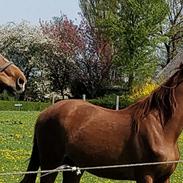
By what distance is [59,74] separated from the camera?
166ft

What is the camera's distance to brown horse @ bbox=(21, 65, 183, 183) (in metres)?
6.71

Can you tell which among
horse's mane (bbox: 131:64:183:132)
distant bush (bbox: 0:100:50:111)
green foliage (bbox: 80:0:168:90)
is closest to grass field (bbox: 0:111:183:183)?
horse's mane (bbox: 131:64:183:132)

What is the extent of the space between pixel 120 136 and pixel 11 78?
4.98ft

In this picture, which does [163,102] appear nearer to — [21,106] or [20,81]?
[20,81]

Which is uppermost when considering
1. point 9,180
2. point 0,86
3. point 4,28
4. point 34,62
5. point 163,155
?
point 4,28

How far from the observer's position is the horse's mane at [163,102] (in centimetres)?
687

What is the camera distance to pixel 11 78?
6.48m

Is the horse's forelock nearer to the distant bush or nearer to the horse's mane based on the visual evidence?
the horse's mane

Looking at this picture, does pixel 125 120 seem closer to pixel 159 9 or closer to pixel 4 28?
pixel 159 9

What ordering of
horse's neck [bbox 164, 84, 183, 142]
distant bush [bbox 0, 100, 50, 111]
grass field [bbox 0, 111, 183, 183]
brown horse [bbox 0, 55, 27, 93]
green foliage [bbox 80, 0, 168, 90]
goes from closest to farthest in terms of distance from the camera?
1. brown horse [bbox 0, 55, 27, 93]
2. horse's neck [bbox 164, 84, 183, 142]
3. grass field [bbox 0, 111, 183, 183]
4. distant bush [bbox 0, 100, 50, 111]
5. green foliage [bbox 80, 0, 168, 90]

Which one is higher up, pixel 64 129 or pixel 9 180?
pixel 64 129

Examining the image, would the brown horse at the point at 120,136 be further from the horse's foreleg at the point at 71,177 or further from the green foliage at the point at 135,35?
the green foliage at the point at 135,35

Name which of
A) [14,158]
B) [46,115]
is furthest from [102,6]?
[46,115]

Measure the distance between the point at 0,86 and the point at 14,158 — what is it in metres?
6.61
